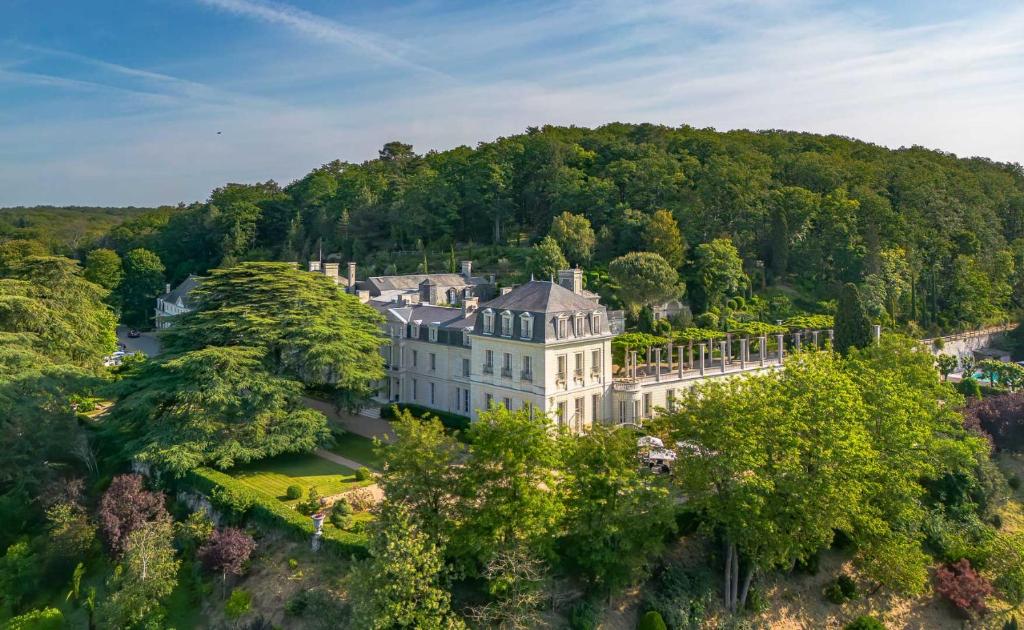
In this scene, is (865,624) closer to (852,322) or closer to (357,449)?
(357,449)

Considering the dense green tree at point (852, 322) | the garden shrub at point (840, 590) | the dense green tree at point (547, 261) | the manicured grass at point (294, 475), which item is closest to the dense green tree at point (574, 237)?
the dense green tree at point (547, 261)

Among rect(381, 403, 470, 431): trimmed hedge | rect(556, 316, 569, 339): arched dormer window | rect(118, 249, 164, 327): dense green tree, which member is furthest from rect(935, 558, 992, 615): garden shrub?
rect(118, 249, 164, 327): dense green tree

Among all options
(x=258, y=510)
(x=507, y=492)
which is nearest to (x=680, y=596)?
(x=507, y=492)

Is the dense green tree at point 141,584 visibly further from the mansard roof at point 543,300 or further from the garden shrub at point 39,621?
the mansard roof at point 543,300

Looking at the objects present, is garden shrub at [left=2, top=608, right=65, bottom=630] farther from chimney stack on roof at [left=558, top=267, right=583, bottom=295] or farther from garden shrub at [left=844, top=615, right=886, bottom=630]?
garden shrub at [left=844, top=615, right=886, bottom=630]

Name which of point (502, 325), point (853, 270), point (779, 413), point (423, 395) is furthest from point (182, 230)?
point (779, 413)

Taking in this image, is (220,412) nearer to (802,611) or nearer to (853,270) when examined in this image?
(802,611)
